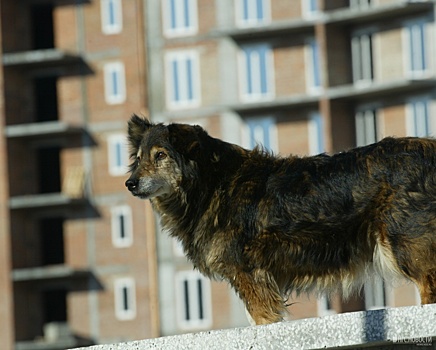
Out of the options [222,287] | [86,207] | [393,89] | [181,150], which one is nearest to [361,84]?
[393,89]

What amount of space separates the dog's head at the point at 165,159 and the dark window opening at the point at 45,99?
6589cm

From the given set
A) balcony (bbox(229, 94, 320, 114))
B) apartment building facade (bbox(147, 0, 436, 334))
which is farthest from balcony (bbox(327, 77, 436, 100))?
balcony (bbox(229, 94, 320, 114))

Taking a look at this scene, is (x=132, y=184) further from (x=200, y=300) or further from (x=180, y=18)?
(x=180, y=18)

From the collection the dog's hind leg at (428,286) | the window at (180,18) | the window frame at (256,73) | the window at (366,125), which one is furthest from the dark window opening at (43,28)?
the dog's hind leg at (428,286)

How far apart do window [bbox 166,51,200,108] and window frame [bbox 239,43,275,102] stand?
2.67 meters

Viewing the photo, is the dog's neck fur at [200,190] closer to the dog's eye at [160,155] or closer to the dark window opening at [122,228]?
the dog's eye at [160,155]

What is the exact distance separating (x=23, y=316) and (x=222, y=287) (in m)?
11.7

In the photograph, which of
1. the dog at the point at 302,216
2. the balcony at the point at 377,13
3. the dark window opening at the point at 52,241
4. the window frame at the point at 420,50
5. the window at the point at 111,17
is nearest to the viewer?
the dog at the point at 302,216

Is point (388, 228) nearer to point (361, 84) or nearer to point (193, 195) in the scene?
point (193, 195)

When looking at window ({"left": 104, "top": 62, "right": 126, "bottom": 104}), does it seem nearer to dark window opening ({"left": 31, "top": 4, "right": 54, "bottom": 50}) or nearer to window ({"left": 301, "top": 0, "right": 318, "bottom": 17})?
dark window opening ({"left": 31, "top": 4, "right": 54, "bottom": 50})

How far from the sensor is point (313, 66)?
76312 millimetres

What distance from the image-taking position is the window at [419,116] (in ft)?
234

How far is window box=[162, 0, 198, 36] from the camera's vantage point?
79.3m

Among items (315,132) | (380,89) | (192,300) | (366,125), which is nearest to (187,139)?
(380,89)
